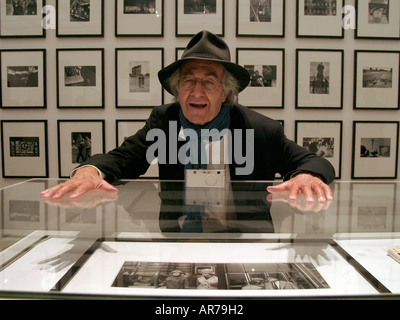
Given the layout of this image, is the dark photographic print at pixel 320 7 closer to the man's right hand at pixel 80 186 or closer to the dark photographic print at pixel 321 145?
the dark photographic print at pixel 321 145

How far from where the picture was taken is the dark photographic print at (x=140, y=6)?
2234 mm

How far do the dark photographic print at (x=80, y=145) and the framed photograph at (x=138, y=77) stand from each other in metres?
0.30

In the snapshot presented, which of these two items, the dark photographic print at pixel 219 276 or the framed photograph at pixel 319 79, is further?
the framed photograph at pixel 319 79

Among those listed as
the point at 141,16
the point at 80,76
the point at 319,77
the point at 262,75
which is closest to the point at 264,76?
the point at 262,75

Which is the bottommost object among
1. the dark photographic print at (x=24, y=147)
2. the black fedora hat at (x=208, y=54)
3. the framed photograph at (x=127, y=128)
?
the dark photographic print at (x=24, y=147)

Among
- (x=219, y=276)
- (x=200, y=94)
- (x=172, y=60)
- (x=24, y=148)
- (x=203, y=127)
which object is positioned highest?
(x=172, y=60)

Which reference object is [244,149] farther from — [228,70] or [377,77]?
[377,77]

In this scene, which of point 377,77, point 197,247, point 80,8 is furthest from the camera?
point 377,77

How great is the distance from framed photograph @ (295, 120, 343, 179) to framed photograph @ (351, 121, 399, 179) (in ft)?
0.35

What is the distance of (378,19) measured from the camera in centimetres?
225

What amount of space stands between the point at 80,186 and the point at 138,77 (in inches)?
50.8

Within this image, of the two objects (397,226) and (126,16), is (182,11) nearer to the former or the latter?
(126,16)

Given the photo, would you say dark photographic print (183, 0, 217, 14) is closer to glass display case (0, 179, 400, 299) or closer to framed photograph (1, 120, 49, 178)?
framed photograph (1, 120, 49, 178)

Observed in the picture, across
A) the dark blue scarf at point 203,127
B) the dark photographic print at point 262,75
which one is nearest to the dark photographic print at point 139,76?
the dark blue scarf at point 203,127
